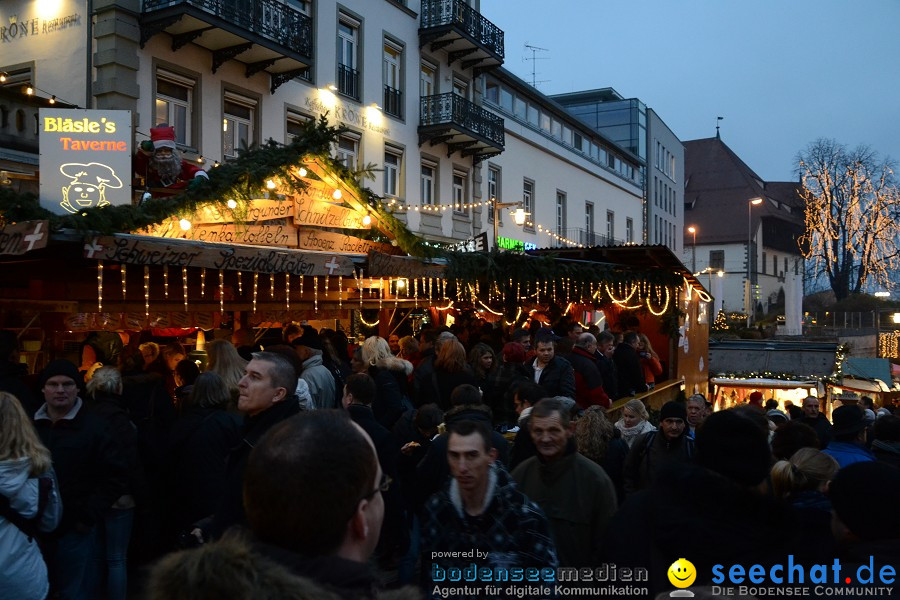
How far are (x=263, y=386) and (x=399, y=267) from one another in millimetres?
5508

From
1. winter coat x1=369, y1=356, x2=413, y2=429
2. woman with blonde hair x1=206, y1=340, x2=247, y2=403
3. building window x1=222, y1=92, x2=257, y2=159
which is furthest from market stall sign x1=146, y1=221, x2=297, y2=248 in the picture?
building window x1=222, y1=92, x2=257, y2=159

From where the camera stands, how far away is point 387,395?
6.70 meters

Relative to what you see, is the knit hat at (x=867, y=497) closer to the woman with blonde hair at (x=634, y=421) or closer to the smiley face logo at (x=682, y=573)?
the smiley face logo at (x=682, y=573)

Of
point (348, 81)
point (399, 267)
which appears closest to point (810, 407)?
point (399, 267)

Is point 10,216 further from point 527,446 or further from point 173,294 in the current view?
point 527,446

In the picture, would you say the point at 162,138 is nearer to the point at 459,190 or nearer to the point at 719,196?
the point at 459,190

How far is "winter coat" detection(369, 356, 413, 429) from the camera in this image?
260 inches

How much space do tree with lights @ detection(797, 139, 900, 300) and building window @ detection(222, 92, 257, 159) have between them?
46148 mm

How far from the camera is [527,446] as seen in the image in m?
5.12

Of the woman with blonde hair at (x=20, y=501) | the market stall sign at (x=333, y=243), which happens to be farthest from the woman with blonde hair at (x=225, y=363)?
the market stall sign at (x=333, y=243)

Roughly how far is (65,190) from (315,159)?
121 inches

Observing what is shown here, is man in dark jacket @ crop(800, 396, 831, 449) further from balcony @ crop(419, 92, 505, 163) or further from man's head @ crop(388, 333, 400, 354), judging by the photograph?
balcony @ crop(419, 92, 505, 163)

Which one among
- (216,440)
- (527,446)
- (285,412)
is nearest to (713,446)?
(285,412)

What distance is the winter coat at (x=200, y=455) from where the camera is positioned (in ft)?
15.1
